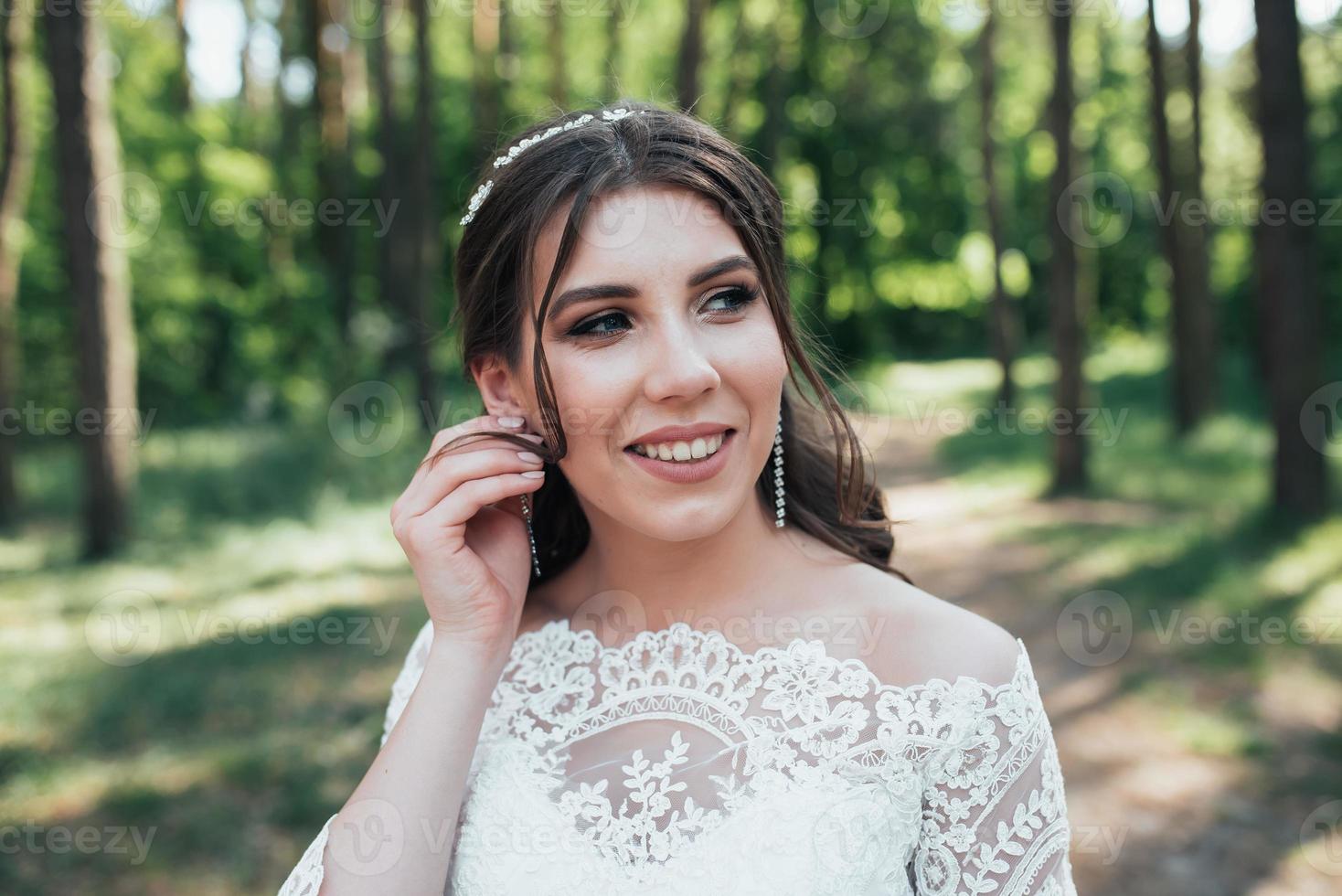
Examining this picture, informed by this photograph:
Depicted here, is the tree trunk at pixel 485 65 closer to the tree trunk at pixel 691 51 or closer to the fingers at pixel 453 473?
the tree trunk at pixel 691 51

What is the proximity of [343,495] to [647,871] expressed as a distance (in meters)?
9.05

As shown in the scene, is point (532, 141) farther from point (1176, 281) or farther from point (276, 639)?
point (1176, 281)

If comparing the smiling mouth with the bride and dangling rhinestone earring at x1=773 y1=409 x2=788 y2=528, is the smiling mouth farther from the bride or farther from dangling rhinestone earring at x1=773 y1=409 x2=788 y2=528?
dangling rhinestone earring at x1=773 y1=409 x2=788 y2=528

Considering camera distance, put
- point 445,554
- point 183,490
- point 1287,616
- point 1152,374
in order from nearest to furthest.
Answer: point 445,554
point 1287,616
point 183,490
point 1152,374

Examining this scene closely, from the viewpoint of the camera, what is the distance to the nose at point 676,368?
1.81 meters

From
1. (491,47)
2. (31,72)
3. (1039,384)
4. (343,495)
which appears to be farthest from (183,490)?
(1039,384)

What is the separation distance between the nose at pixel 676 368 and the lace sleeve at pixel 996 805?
703 millimetres

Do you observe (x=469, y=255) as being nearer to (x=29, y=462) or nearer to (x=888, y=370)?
(x=29, y=462)

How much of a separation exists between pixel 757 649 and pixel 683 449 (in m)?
0.46

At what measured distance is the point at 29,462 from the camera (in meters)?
12.2

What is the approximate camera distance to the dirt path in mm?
4254

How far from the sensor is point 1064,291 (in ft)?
36.1

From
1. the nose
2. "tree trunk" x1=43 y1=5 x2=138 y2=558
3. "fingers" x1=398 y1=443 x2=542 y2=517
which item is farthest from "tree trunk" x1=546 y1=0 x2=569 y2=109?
the nose

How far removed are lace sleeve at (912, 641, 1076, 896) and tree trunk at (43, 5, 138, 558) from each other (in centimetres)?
779
